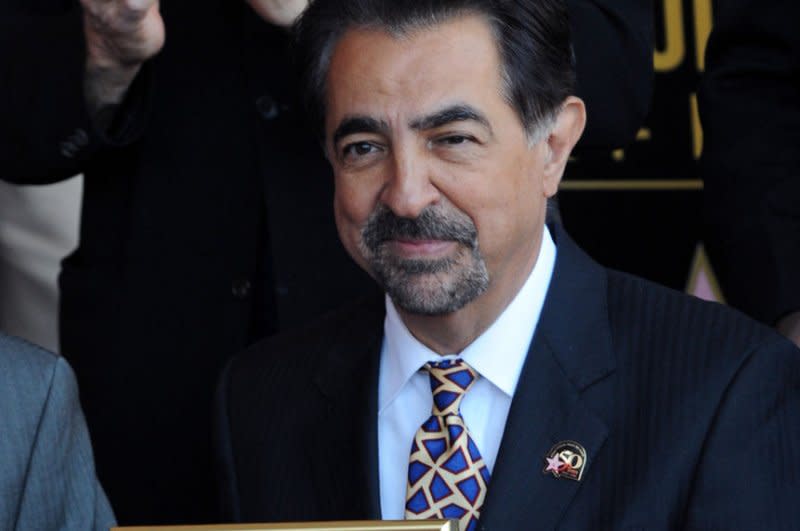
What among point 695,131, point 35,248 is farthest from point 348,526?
point 35,248

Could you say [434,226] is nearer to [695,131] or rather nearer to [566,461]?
[566,461]

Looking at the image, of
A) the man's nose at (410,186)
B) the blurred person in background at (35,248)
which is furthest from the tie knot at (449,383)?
the blurred person in background at (35,248)

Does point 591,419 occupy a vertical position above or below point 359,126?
below

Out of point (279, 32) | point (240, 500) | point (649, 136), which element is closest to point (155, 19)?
point (279, 32)

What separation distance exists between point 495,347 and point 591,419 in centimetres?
18

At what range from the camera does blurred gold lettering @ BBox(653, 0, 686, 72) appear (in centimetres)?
371

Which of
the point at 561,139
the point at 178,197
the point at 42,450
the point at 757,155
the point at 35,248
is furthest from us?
the point at 35,248

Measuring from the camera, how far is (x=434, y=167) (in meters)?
2.23

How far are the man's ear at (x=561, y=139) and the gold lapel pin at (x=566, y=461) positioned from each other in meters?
0.36

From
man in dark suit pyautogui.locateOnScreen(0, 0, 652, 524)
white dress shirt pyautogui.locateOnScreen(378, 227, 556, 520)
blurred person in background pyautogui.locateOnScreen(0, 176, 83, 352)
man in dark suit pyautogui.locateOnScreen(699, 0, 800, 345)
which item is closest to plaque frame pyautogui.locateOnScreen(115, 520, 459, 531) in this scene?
white dress shirt pyautogui.locateOnScreen(378, 227, 556, 520)

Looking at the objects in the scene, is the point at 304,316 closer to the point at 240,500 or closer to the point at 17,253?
the point at 240,500

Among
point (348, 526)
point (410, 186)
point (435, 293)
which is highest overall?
point (410, 186)

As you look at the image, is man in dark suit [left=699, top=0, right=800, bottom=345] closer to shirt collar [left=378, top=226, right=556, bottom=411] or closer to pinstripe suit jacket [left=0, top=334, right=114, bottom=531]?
shirt collar [left=378, top=226, right=556, bottom=411]

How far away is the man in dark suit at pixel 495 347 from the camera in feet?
7.06
